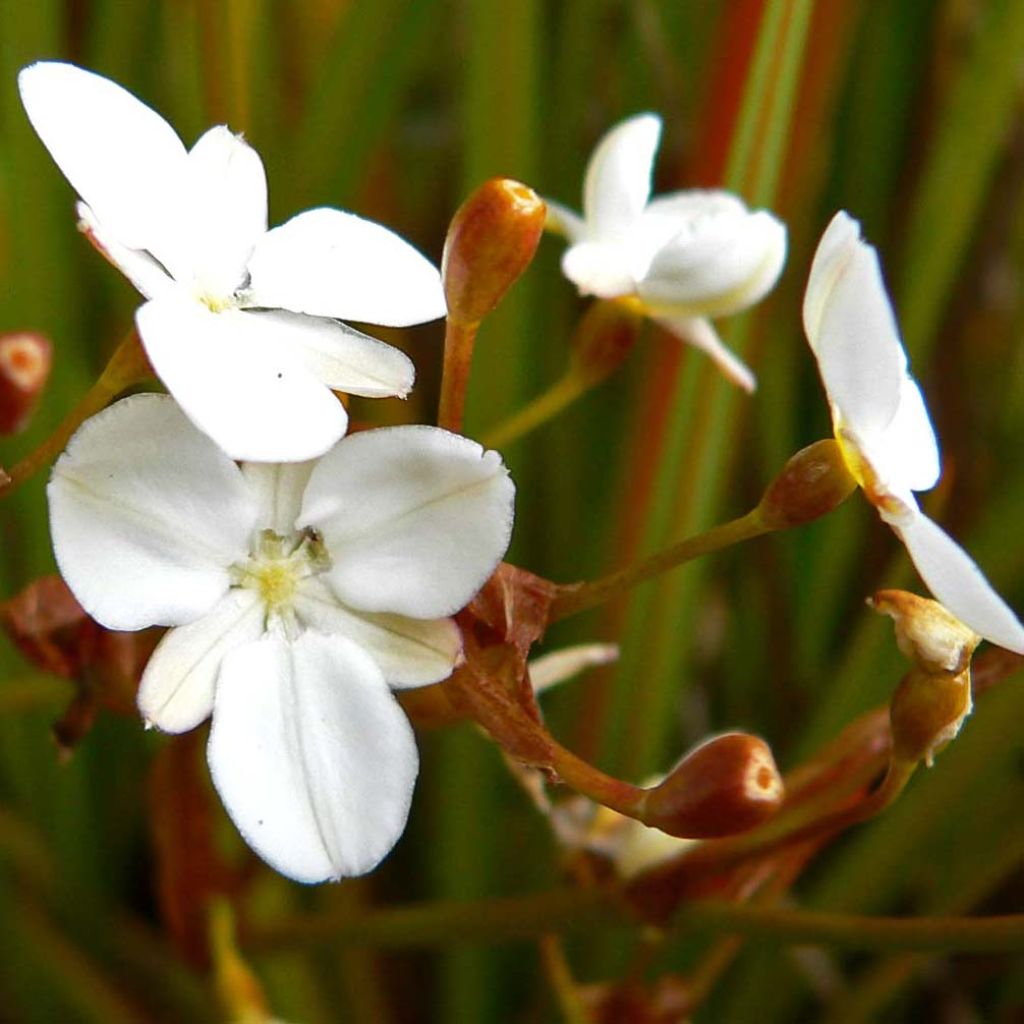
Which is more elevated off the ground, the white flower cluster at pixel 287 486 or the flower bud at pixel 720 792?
the white flower cluster at pixel 287 486

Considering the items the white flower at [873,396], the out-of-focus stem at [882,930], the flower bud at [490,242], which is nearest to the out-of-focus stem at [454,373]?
the flower bud at [490,242]

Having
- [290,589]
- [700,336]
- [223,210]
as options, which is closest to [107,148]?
[223,210]

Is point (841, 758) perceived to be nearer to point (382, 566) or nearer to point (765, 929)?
point (765, 929)

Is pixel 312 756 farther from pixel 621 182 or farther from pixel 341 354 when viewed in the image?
pixel 621 182

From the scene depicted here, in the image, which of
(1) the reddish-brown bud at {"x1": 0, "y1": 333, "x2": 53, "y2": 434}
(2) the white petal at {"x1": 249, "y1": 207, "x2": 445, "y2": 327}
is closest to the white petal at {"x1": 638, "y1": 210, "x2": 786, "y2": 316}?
(2) the white petal at {"x1": 249, "y1": 207, "x2": 445, "y2": 327}

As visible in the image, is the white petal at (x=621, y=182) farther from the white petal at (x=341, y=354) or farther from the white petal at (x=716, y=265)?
the white petal at (x=341, y=354)
